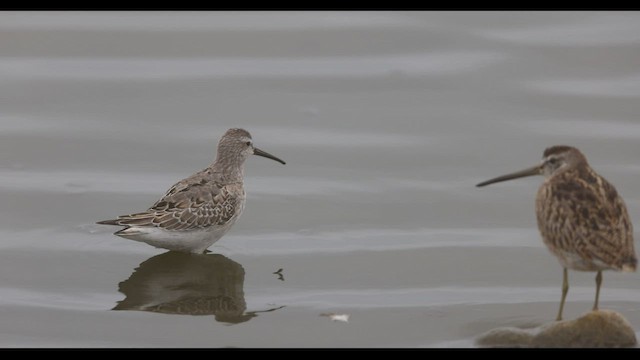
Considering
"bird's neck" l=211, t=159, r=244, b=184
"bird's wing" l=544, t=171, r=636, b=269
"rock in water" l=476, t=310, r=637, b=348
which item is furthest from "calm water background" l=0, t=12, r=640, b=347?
"bird's wing" l=544, t=171, r=636, b=269

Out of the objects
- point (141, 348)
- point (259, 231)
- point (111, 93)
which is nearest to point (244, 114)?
point (111, 93)

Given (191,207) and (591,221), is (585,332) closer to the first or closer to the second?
(591,221)

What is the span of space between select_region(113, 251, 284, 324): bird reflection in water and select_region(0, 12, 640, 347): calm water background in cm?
2

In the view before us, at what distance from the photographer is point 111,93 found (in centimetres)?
1419

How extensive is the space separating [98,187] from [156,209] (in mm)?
1192

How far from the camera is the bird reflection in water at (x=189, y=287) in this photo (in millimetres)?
10062

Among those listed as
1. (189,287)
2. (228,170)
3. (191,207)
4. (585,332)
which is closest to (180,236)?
(191,207)

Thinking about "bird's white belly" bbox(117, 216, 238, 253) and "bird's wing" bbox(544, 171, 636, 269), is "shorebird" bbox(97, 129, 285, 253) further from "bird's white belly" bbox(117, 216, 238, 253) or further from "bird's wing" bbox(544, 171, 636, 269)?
"bird's wing" bbox(544, 171, 636, 269)

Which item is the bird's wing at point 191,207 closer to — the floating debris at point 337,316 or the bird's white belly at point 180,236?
Result: the bird's white belly at point 180,236

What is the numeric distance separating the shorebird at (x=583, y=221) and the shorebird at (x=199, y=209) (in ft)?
9.94

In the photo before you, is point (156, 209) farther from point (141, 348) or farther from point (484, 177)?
point (484, 177)

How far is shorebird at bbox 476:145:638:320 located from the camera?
29.5 ft

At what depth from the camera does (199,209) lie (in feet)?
37.8

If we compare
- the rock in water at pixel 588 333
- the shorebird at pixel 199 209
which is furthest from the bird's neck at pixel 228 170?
the rock in water at pixel 588 333
